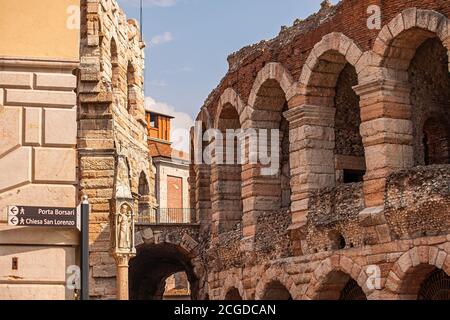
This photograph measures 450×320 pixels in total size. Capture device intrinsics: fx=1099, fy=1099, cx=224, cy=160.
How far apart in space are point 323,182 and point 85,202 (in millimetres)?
Result: 11690

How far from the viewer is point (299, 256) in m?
23.7

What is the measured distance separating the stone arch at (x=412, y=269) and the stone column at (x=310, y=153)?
3.39m

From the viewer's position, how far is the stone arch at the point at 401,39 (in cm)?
2031

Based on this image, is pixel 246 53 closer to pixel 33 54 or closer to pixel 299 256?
pixel 299 256

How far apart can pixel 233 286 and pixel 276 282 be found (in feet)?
8.02

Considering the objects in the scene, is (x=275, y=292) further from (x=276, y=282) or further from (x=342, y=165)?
(x=342, y=165)

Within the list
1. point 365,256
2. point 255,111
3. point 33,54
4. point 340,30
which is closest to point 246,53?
point 255,111

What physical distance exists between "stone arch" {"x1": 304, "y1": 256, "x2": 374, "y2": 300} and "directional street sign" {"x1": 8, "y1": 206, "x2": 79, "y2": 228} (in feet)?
31.1

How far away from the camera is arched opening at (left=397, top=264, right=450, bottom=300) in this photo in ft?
66.7

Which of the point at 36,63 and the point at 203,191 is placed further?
the point at 203,191

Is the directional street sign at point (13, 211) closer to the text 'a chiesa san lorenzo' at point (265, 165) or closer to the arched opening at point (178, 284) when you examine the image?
the text 'a chiesa san lorenzo' at point (265, 165)

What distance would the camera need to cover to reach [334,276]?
22.8 metres

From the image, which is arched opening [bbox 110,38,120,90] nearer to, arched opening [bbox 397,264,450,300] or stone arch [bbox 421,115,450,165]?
stone arch [bbox 421,115,450,165]

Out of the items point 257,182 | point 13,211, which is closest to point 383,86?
point 257,182
